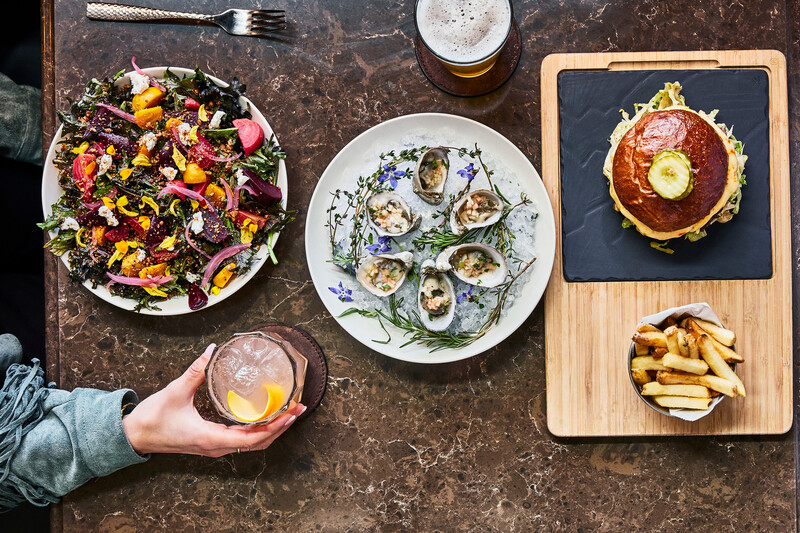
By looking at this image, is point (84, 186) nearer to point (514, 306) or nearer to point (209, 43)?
point (209, 43)

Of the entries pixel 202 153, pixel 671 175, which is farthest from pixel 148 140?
pixel 671 175

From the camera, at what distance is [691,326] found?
2109mm

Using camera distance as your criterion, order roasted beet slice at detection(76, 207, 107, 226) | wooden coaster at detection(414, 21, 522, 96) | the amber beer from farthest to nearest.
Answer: wooden coaster at detection(414, 21, 522, 96) < roasted beet slice at detection(76, 207, 107, 226) < the amber beer

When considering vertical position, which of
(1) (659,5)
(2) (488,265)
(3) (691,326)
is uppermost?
(1) (659,5)

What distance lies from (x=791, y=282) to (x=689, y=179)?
69cm

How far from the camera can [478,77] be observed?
2299 millimetres

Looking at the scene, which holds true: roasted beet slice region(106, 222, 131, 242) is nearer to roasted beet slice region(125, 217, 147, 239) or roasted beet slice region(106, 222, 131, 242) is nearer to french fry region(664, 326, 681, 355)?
roasted beet slice region(125, 217, 147, 239)

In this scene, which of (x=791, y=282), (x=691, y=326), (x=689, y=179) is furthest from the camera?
(x=791, y=282)

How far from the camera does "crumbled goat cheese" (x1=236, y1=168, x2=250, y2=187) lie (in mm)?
2125

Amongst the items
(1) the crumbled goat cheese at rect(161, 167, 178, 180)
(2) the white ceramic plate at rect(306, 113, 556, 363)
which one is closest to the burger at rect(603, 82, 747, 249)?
→ (2) the white ceramic plate at rect(306, 113, 556, 363)

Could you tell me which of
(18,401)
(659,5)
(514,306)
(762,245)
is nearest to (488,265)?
(514,306)

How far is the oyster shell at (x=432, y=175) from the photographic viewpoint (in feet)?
7.04

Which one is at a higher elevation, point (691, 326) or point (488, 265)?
point (488, 265)

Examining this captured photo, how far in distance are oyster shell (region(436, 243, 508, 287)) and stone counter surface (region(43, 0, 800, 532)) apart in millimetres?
332
